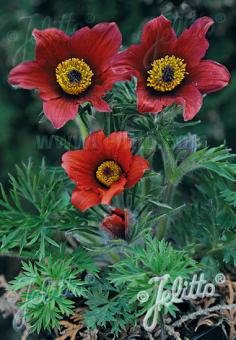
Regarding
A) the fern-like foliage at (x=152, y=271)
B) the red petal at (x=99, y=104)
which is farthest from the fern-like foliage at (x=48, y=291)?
the red petal at (x=99, y=104)

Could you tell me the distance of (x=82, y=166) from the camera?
61 centimetres

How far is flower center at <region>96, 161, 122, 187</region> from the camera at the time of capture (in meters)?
0.61

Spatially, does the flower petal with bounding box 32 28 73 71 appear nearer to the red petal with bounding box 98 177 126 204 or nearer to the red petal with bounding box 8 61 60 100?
the red petal with bounding box 8 61 60 100

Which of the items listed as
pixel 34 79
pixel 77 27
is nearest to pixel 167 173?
pixel 34 79

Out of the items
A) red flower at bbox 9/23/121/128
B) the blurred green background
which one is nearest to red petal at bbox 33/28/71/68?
red flower at bbox 9/23/121/128

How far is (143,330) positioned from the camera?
67 centimetres

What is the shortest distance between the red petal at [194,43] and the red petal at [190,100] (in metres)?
0.03

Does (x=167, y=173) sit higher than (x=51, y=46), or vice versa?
(x=51, y=46)

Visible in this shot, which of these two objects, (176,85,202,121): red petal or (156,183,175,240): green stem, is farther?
(156,183,175,240): green stem

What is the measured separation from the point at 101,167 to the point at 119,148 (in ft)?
0.09

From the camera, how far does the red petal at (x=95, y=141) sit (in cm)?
61

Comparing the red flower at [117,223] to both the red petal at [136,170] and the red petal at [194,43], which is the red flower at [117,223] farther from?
the red petal at [194,43]

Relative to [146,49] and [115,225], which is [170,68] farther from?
[115,225]

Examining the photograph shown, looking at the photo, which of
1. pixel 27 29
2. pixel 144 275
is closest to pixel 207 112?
pixel 27 29
